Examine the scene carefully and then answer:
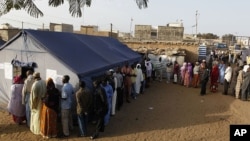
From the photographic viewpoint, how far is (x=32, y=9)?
6.56ft

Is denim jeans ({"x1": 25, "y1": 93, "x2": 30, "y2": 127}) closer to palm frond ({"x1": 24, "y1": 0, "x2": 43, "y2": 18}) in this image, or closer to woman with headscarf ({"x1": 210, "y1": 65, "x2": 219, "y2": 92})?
palm frond ({"x1": 24, "y1": 0, "x2": 43, "y2": 18})

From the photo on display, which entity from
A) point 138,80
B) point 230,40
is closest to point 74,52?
point 138,80

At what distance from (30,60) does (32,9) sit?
303 inches

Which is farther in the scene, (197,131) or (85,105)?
(197,131)

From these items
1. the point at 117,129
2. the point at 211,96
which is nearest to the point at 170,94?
the point at 211,96

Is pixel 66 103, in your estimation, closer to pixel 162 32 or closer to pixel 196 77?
pixel 196 77

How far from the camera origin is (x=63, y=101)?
25.1 ft

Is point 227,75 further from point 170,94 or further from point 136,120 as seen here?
point 136,120

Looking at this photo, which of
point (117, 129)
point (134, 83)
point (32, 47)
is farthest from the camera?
point (134, 83)

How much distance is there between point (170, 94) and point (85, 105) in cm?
745

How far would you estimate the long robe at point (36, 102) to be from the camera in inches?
299

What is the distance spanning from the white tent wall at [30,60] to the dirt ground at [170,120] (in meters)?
1.05

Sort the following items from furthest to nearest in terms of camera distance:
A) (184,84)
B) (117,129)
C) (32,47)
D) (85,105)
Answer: (184,84), (32,47), (117,129), (85,105)

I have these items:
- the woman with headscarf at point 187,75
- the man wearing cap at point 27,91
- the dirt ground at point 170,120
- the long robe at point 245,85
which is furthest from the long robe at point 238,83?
the man wearing cap at point 27,91
